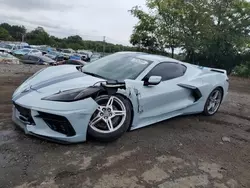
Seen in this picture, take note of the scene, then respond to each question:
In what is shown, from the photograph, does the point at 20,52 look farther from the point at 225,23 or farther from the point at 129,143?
the point at 129,143

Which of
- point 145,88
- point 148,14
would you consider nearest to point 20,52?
point 148,14

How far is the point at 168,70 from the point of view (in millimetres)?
4500

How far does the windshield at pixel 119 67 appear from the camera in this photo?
3991mm

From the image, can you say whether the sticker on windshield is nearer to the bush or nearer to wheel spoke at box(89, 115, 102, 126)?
wheel spoke at box(89, 115, 102, 126)

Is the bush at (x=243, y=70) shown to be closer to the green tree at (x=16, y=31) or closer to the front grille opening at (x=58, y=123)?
the front grille opening at (x=58, y=123)

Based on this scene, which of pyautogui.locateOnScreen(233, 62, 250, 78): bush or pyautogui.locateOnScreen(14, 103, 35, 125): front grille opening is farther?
pyautogui.locateOnScreen(233, 62, 250, 78): bush

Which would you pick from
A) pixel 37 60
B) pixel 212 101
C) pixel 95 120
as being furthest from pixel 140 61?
pixel 37 60

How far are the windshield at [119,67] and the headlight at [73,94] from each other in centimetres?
66

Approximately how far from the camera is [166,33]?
18609mm

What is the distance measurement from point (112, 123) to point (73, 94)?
64 centimetres

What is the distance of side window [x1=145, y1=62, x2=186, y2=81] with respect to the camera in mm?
4211

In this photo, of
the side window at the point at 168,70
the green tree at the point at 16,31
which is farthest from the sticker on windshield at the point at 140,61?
the green tree at the point at 16,31

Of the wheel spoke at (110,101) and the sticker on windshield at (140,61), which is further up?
the sticker on windshield at (140,61)

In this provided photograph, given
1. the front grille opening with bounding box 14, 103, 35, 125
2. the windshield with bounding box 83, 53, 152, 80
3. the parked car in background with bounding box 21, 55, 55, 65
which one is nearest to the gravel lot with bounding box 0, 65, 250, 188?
the front grille opening with bounding box 14, 103, 35, 125
